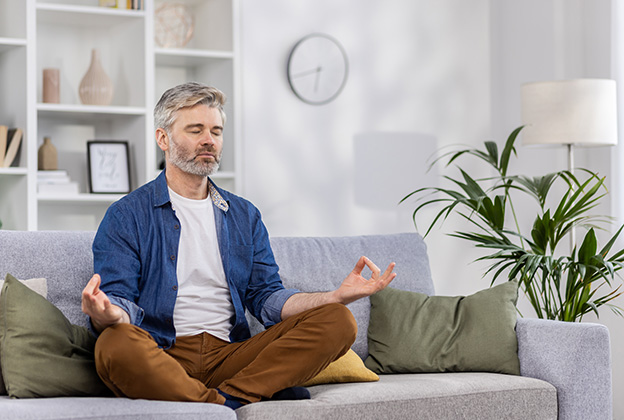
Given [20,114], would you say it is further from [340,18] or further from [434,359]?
[434,359]

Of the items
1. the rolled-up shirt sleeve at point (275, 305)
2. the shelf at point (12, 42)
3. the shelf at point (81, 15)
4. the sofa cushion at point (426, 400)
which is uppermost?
the shelf at point (81, 15)

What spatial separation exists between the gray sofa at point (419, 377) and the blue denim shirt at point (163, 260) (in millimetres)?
223

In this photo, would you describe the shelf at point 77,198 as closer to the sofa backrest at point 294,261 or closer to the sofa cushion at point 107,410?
the sofa backrest at point 294,261

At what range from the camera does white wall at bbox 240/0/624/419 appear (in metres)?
4.41

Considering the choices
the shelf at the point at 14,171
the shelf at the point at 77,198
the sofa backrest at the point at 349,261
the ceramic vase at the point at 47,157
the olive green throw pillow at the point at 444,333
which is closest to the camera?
the olive green throw pillow at the point at 444,333

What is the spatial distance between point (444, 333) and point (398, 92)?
2.15 metres

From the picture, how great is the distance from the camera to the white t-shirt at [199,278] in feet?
8.46

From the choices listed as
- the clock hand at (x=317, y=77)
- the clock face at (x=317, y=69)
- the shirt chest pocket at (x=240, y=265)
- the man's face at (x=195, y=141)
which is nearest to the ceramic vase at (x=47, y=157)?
the clock face at (x=317, y=69)

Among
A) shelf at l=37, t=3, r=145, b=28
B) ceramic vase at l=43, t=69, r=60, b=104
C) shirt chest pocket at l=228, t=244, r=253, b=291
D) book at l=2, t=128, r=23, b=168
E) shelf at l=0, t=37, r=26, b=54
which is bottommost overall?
shirt chest pocket at l=228, t=244, r=253, b=291

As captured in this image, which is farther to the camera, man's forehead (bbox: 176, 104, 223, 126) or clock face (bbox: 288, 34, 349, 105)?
clock face (bbox: 288, 34, 349, 105)

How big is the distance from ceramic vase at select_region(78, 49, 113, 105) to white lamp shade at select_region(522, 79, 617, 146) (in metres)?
1.91

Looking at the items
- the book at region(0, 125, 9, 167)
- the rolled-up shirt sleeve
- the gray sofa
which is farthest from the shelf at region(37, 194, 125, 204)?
the rolled-up shirt sleeve

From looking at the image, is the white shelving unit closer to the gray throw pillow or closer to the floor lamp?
the gray throw pillow

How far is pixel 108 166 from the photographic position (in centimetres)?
421
